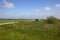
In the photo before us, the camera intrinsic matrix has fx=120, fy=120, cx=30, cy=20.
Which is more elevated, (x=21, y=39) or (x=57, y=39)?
(x=21, y=39)

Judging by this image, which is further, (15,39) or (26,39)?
(26,39)

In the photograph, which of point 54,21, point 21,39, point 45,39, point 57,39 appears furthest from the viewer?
point 54,21

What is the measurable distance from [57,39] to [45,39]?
1.78 meters

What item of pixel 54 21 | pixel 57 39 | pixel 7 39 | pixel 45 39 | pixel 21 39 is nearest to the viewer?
pixel 7 39

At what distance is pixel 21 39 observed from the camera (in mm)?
9531

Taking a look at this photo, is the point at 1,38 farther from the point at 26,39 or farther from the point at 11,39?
the point at 26,39

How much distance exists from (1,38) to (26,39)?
2168 mm

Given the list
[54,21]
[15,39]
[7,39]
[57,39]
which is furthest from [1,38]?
[54,21]

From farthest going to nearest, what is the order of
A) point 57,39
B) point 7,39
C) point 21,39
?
point 57,39
point 21,39
point 7,39

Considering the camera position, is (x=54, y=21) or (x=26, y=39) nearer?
(x=26, y=39)

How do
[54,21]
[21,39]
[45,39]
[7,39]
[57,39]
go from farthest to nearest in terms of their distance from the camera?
[54,21] → [57,39] → [45,39] → [21,39] → [7,39]

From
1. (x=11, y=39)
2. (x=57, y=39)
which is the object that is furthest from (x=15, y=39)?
(x=57, y=39)

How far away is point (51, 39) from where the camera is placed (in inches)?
504

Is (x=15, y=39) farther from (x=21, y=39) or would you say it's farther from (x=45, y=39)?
(x=45, y=39)
